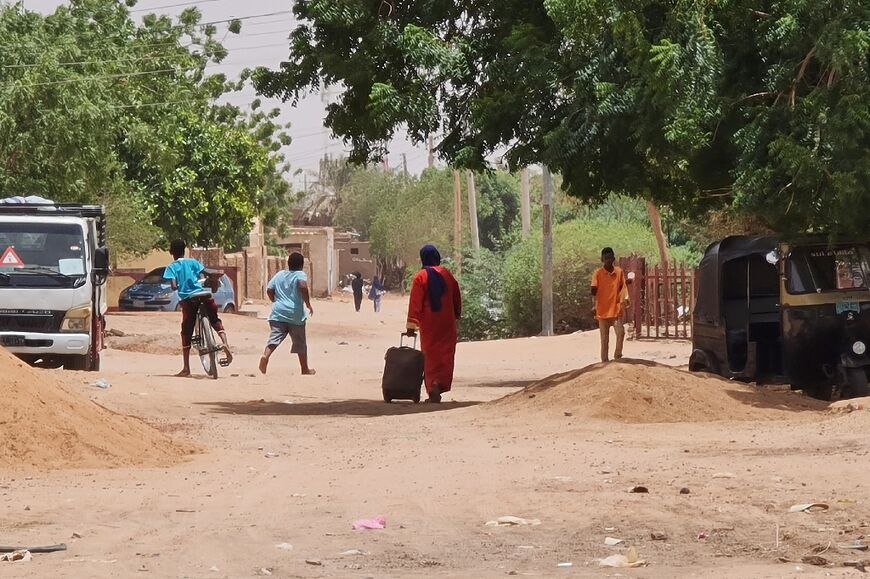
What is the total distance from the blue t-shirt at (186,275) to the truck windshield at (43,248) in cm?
127

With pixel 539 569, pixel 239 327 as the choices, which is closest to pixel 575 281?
pixel 239 327

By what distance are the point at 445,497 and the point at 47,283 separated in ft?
38.5

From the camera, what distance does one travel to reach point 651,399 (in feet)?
47.7

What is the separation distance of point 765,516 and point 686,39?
7.21 m

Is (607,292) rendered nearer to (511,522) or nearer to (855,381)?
(855,381)

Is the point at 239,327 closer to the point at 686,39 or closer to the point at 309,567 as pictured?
the point at 686,39

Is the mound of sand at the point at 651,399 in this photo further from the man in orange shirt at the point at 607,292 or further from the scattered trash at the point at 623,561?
the scattered trash at the point at 623,561

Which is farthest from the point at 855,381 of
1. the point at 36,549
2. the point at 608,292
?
the point at 36,549

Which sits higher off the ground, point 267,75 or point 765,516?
point 267,75

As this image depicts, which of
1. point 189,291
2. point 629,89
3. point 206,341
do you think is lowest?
point 206,341

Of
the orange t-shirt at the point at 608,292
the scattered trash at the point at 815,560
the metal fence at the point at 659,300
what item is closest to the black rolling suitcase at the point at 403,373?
the orange t-shirt at the point at 608,292

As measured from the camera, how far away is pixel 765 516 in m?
8.72

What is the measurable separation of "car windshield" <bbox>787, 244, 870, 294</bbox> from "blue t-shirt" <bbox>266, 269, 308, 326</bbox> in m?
7.20

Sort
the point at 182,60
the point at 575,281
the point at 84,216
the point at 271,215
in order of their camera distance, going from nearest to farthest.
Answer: the point at 84,216 → the point at 575,281 → the point at 182,60 → the point at 271,215
